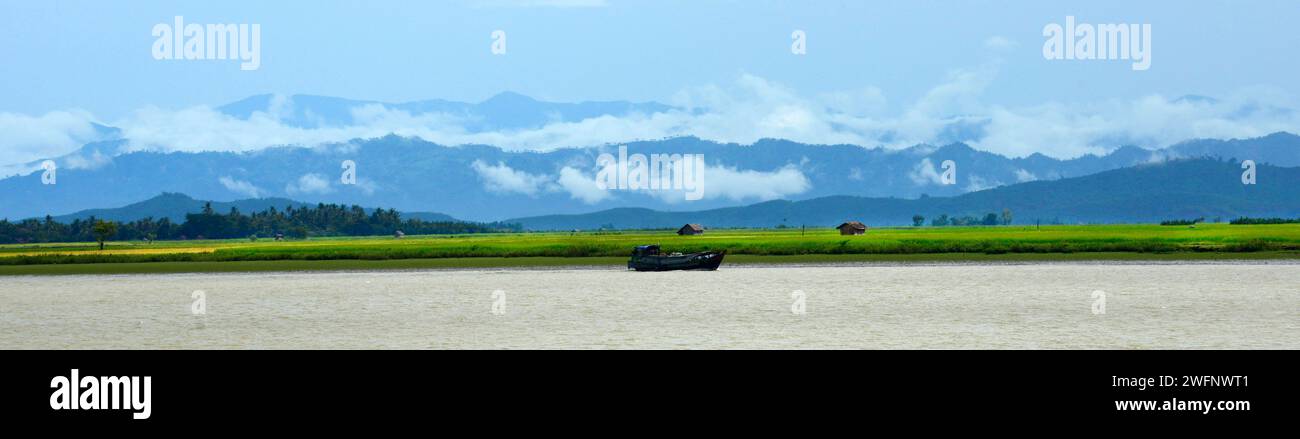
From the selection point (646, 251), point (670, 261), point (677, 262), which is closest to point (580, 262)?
point (646, 251)

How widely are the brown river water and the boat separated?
4.96 metres

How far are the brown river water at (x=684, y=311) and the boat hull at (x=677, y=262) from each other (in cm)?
492

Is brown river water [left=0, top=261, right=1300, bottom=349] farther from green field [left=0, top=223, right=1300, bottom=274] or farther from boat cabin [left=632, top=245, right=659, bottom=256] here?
green field [left=0, top=223, right=1300, bottom=274]

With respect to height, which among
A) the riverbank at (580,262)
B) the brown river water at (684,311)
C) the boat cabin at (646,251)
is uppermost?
the boat cabin at (646,251)

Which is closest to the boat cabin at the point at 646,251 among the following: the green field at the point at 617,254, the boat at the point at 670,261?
the boat at the point at 670,261

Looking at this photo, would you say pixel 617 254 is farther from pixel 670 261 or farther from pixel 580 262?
pixel 670 261

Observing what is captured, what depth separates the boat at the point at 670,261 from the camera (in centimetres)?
Result: 8775

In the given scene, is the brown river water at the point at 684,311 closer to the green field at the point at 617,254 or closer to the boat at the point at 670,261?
the boat at the point at 670,261

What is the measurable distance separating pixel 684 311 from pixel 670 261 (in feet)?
127

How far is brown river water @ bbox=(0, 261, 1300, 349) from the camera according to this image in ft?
125
